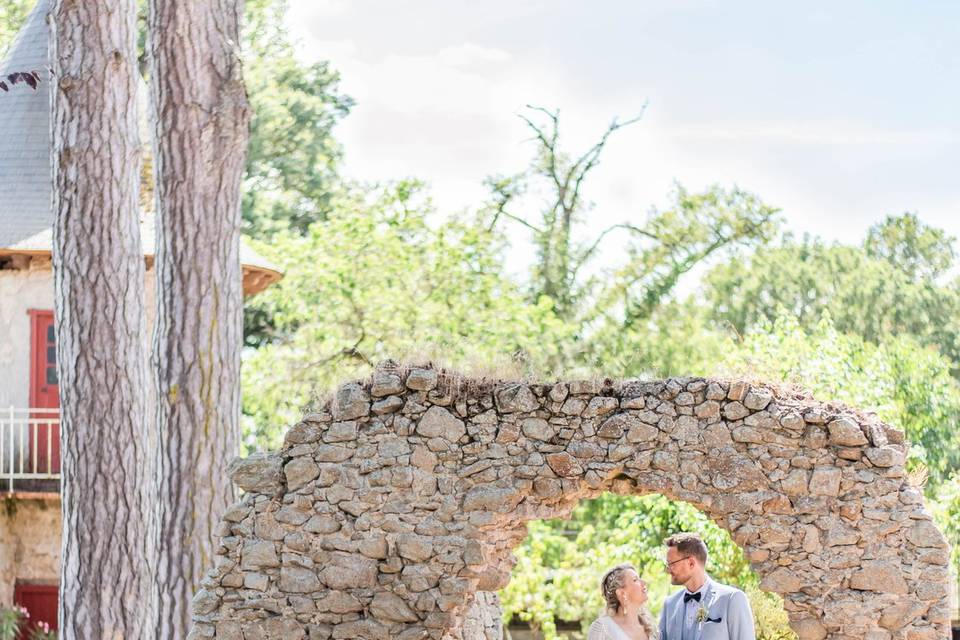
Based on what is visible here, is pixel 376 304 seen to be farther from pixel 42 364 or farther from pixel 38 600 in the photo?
pixel 38 600

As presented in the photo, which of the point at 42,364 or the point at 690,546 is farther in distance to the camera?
the point at 42,364

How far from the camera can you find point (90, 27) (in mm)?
12281

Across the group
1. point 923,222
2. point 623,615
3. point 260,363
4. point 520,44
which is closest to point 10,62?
point 260,363

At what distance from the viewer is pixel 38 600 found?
17031 millimetres

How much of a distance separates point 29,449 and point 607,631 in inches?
421

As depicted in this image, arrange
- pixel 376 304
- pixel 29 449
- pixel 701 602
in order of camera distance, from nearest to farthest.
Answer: pixel 701 602 < pixel 29 449 < pixel 376 304

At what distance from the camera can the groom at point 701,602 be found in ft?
26.2

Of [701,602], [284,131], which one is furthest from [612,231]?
[701,602]

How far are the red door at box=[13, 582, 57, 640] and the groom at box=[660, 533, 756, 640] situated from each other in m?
11.1

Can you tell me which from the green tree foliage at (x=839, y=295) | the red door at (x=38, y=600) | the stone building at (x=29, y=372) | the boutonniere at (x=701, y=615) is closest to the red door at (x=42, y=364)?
the stone building at (x=29, y=372)

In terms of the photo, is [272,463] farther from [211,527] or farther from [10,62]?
[10,62]

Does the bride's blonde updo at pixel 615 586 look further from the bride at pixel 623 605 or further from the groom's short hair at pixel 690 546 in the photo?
the groom's short hair at pixel 690 546

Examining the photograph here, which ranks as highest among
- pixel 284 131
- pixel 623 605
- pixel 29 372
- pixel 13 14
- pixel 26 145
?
pixel 13 14

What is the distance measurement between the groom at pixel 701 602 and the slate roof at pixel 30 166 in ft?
34.5
